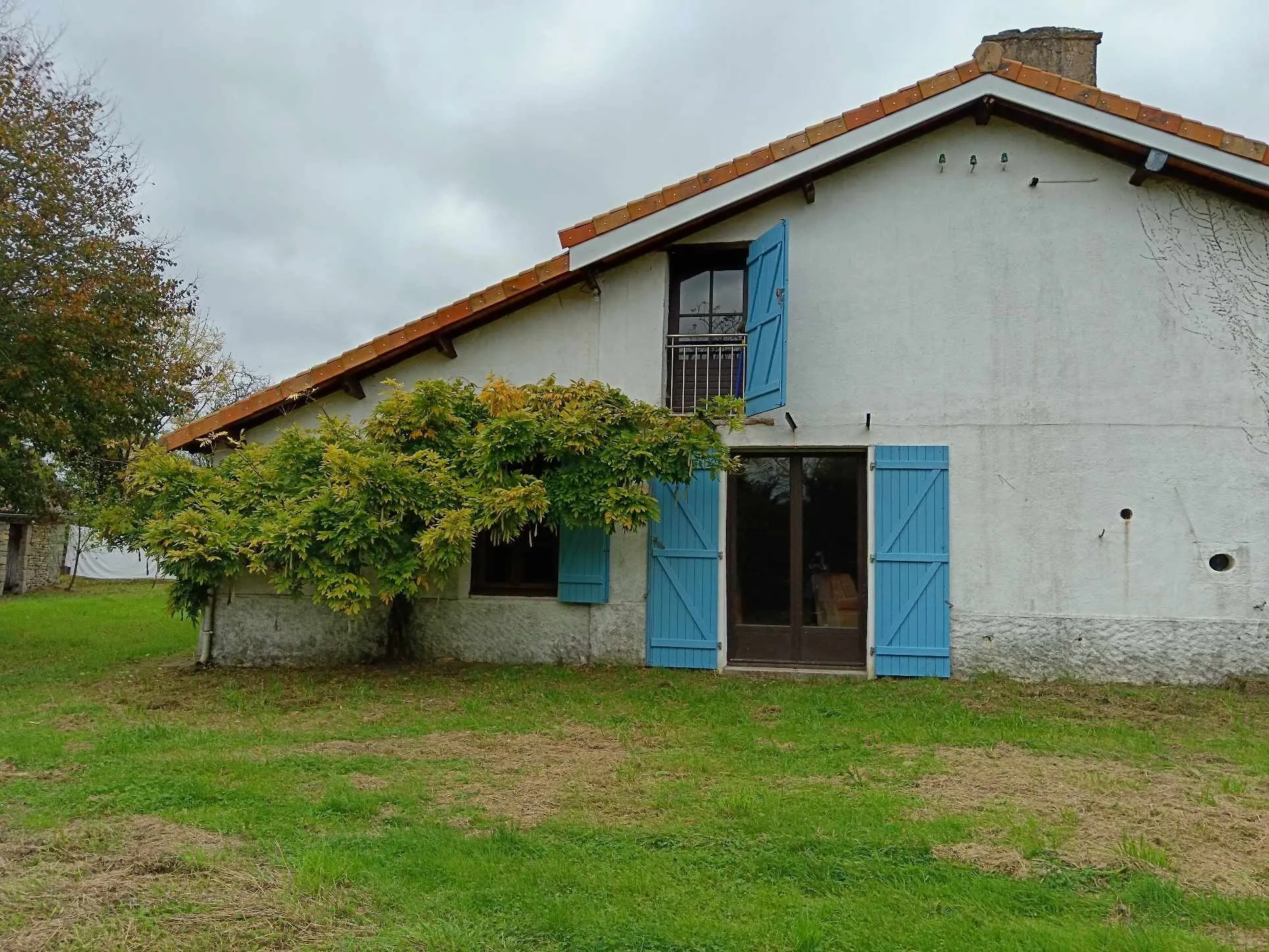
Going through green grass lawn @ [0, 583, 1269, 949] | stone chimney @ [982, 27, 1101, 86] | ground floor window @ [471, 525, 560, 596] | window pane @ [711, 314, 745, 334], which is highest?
stone chimney @ [982, 27, 1101, 86]

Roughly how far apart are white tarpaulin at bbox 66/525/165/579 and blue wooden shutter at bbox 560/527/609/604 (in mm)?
21095

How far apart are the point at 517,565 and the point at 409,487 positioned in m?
1.84

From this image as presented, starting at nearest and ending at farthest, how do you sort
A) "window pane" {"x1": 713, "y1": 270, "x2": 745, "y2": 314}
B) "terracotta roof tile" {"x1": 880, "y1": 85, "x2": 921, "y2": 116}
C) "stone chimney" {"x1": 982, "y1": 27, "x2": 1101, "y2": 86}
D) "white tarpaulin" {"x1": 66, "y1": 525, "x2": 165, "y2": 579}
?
1. "terracotta roof tile" {"x1": 880, "y1": 85, "x2": 921, "y2": 116}
2. "window pane" {"x1": 713, "y1": 270, "x2": 745, "y2": 314}
3. "stone chimney" {"x1": 982, "y1": 27, "x2": 1101, "y2": 86}
4. "white tarpaulin" {"x1": 66, "y1": 525, "x2": 165, "y2": 579}

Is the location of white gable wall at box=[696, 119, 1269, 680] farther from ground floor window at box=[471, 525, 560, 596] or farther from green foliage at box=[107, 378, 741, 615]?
ground floor window at box=[471, 525, 560, 596]

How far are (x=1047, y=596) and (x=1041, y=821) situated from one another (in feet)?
13.8

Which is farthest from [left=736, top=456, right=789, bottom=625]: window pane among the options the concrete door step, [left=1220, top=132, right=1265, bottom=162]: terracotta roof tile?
[left=1220, top=132, right=1265, bottom=162]: terracotta roof tile

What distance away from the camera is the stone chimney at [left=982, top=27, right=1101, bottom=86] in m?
9.42

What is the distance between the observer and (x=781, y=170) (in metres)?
8.00

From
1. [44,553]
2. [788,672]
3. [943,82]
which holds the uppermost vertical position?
[943,82]

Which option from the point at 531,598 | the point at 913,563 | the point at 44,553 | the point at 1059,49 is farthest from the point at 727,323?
the point at 44,553

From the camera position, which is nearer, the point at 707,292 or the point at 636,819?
the point at 636,819

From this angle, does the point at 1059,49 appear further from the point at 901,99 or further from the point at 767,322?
the point at 767,322

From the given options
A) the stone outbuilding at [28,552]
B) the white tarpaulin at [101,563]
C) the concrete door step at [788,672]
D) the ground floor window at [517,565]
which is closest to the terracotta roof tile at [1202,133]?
the concrete door step at [788,672]

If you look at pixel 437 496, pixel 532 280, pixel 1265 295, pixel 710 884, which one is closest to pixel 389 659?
pixel 437 496
